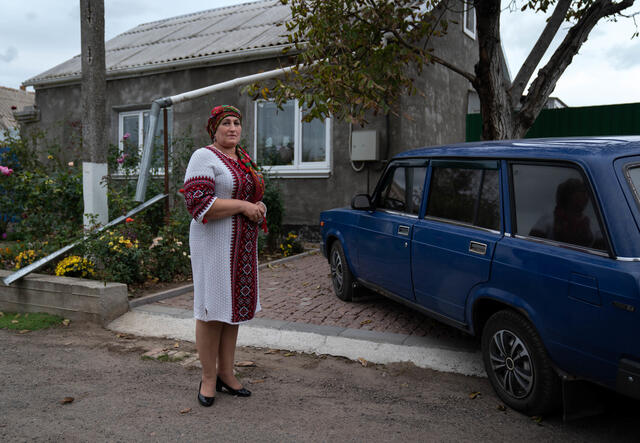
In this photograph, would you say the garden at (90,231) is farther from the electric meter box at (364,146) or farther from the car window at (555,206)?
the car window at (555,206)

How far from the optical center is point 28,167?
8711mm

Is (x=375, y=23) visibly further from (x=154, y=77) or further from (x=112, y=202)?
(x=154, y=77)

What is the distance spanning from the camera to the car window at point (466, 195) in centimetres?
383

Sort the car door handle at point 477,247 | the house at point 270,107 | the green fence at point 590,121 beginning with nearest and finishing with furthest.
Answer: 1. the car door handle at point 477,247
2. the green fence at point 590,121
3. the house at point 270,107

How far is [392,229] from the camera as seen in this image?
491 cm

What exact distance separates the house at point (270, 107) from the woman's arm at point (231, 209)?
543cm

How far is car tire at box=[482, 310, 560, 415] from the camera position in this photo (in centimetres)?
325

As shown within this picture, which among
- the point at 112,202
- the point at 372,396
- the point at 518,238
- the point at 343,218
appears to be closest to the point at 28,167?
the point at 112,202

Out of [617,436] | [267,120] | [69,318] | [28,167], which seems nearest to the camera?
[617,436]

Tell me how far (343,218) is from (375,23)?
8.38 ft

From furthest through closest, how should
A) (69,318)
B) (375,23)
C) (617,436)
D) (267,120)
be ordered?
(267,120) → (375,23) → (69,318) → (617,436)

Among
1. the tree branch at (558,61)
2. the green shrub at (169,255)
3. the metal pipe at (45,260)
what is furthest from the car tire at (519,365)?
the metal pipe at (45,260)

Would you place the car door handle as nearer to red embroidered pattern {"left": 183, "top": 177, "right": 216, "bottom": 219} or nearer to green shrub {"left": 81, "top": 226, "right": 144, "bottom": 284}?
red embroidered pattern {"left": 183, "top": 177, "right": 216, "bottom": 219}

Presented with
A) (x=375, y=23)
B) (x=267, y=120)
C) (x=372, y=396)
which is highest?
(x=375, y=23)
